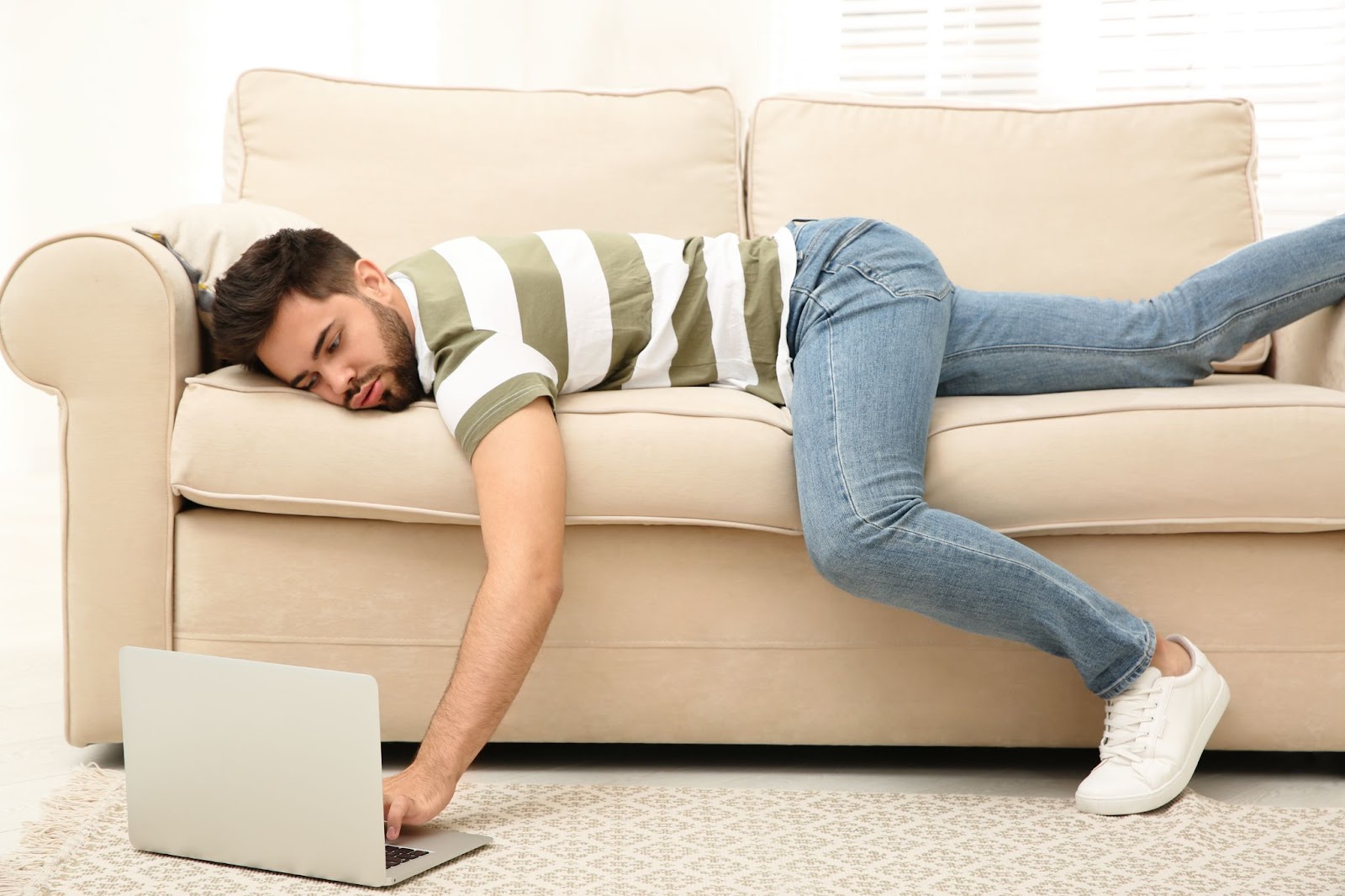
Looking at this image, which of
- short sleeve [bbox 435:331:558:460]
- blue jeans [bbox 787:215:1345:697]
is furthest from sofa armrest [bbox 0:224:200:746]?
blue jeans [bbox 787:215:1345:697]

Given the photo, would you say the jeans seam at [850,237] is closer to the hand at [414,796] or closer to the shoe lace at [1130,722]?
the shoe lace at [1130,722]

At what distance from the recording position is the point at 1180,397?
1354 mm

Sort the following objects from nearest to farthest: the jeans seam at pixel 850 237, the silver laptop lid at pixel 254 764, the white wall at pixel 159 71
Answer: the silver laptop lid at pixel 254 764, the jeans seam at pixel 850 237, the white wall at pixel 159 71

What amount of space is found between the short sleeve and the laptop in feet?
1.11

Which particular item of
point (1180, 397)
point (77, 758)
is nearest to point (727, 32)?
point (1180, 397)

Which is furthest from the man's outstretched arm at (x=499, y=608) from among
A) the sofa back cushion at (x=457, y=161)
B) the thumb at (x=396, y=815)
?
the sofa back cushion at (x=457, y=161)

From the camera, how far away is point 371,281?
1367 mm

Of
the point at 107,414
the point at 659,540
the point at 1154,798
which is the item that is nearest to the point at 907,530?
the point at 659,540

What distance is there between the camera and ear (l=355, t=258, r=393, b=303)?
1359 millimetres

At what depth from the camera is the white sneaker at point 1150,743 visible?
1.23m

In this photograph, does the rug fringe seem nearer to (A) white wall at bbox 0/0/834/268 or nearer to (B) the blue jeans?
(B) the blue jeans

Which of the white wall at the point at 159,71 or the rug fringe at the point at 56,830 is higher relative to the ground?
the white wall at the point at 159,71

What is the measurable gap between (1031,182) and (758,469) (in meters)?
0.92

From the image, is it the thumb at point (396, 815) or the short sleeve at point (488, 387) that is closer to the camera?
the thumb at point (396, 815)
